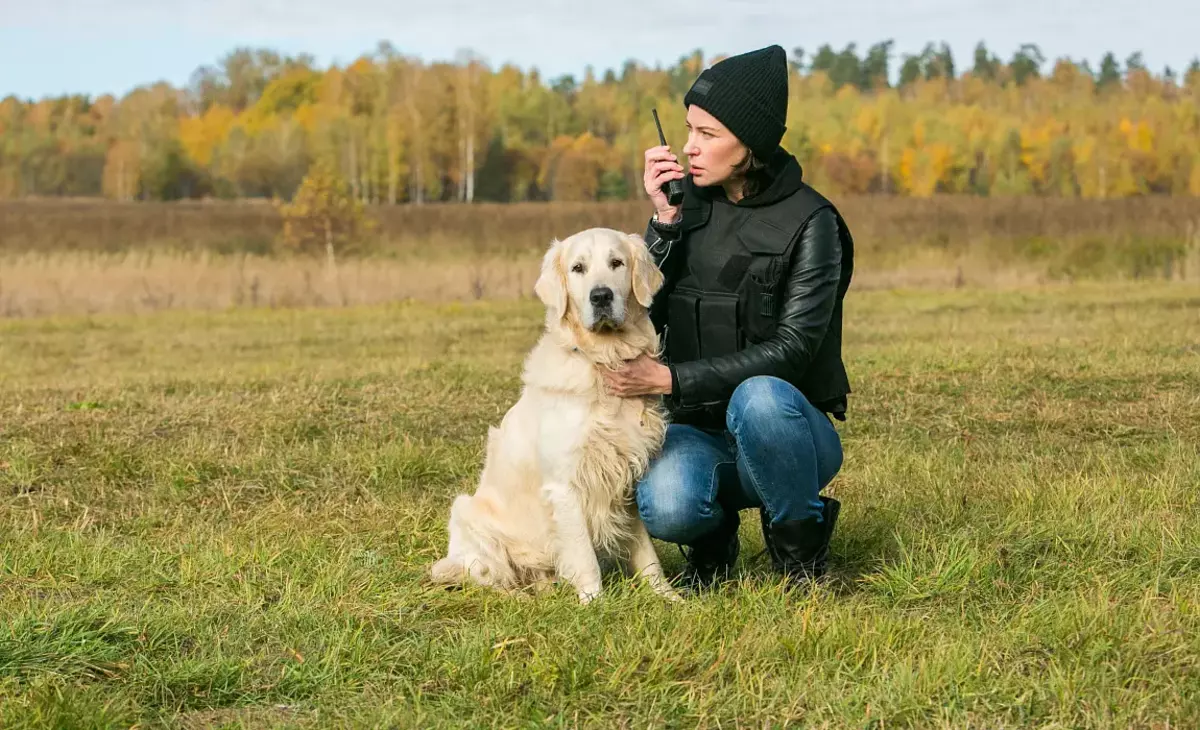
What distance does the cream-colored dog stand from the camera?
12.4 feet

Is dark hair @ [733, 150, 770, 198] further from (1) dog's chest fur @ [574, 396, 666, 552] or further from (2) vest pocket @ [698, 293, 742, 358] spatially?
(1) dog's chest fur @ [574, 396, 666, 552]

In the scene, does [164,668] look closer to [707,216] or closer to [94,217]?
[707,216]

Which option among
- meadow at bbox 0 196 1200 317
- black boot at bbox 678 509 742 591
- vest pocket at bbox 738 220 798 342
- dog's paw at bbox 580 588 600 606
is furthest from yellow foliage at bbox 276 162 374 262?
dog's paw at bbox 580 588 600 606

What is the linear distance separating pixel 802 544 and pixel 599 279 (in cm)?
104

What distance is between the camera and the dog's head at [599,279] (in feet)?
12.4

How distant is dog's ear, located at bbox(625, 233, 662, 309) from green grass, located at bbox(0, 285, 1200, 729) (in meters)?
0.92

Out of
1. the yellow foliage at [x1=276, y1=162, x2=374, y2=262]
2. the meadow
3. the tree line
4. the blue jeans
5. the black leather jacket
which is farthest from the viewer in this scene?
the tree line

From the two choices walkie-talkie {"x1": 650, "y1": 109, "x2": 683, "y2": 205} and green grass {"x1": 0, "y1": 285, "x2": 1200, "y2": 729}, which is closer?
green grass {"x1": 0, "y1": 285, "x2": 1200, "y2": 729}

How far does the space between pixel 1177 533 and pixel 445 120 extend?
5576cm

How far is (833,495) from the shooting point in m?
5.24

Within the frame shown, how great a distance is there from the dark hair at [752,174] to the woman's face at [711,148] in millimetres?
24

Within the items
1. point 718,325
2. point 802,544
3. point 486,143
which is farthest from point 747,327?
point 486,143

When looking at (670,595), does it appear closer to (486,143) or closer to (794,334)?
(794,334)

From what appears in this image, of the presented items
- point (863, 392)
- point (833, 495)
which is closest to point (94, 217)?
point (863, 392)
